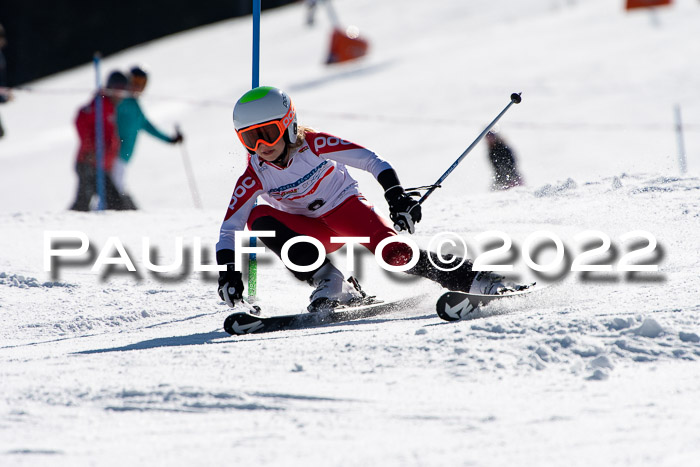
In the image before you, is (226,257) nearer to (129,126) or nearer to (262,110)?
(262,110)

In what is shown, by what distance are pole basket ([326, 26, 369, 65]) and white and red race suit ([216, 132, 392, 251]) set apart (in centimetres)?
1734

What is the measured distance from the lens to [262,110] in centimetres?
457

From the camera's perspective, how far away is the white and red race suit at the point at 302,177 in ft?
15.6

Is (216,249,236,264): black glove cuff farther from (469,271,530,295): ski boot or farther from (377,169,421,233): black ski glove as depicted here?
(469,271,530,295): ski boot

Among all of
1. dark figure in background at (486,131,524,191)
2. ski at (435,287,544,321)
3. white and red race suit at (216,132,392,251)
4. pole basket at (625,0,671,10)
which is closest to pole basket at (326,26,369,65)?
pole basket at (625,0,671,10)

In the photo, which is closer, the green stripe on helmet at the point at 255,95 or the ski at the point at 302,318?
the ski at the point at 302,318

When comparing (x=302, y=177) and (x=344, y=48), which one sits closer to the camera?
(x=302, y=177)

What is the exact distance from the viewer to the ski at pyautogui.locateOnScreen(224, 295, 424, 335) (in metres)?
4.44

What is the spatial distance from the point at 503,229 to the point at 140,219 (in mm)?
3279

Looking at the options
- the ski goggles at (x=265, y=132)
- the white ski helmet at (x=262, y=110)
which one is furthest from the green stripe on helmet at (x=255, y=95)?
the ski goggles at (x=265, y=132)

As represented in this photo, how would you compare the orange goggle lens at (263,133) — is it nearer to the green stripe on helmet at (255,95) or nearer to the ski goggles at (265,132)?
the ski goggles at (265,132)

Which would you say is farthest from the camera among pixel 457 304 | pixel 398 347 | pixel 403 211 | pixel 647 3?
pixel 647 3

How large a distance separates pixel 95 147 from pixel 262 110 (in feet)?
16.9

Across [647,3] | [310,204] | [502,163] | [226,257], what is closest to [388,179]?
[310,204]
